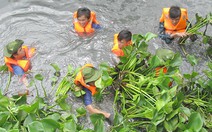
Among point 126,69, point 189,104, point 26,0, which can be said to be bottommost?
point 189,104

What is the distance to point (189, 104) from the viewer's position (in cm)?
338

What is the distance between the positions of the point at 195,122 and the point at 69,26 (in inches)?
109

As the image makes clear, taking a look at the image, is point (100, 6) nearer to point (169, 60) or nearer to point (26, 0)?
point (26, 0)

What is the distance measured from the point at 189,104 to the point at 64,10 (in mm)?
2654

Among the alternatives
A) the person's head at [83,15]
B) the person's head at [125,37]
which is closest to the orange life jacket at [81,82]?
the person's head at [125,37]

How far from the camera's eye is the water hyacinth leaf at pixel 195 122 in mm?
2670

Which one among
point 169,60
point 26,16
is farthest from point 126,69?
point 26,16

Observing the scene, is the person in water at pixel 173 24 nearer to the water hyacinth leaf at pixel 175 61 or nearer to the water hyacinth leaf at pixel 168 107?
the water hyacinth leaf at pixel 175 61

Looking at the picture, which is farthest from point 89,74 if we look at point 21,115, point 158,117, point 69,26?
point 69,26

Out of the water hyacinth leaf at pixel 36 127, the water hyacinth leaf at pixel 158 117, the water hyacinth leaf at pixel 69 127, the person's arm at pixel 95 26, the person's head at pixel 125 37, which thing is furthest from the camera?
the person's arm at pixel 95 26

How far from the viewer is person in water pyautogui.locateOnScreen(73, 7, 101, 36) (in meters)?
4.52

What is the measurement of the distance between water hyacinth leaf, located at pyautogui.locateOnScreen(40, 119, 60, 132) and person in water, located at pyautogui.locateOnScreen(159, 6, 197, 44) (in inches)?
89.0

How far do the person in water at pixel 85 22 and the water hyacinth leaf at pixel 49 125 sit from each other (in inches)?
85.0

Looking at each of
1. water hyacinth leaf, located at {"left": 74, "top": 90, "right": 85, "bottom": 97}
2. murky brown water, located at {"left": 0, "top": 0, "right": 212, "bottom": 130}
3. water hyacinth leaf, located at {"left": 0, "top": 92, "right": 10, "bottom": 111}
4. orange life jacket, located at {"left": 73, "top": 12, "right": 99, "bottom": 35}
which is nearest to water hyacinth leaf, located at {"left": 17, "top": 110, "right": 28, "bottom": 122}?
water hyacinth leaf, located at {"left": 0, "top": 92, "right": 10, "bottom": 111}
